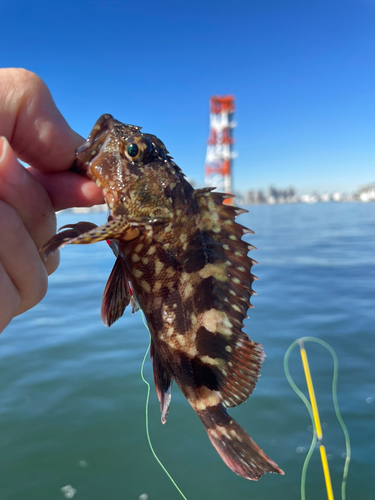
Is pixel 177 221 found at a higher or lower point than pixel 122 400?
higher

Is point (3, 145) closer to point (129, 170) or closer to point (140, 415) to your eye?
point (129, 170)

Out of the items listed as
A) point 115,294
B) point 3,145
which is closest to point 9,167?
point 3,145

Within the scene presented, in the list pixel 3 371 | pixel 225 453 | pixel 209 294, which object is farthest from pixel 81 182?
pixel 3 371

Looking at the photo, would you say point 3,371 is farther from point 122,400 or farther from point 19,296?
point 19,296

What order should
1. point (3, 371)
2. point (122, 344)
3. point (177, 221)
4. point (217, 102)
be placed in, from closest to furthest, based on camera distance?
1. point (177, 221)
2. point (3, 371)
3. point (122, 344)
4. point (217, 102)

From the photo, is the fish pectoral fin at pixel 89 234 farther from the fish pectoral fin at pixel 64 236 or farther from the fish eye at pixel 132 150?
the fish eye at pixel 132 150

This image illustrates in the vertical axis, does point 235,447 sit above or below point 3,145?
below

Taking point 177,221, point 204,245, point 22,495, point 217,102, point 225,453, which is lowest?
point 22,495
